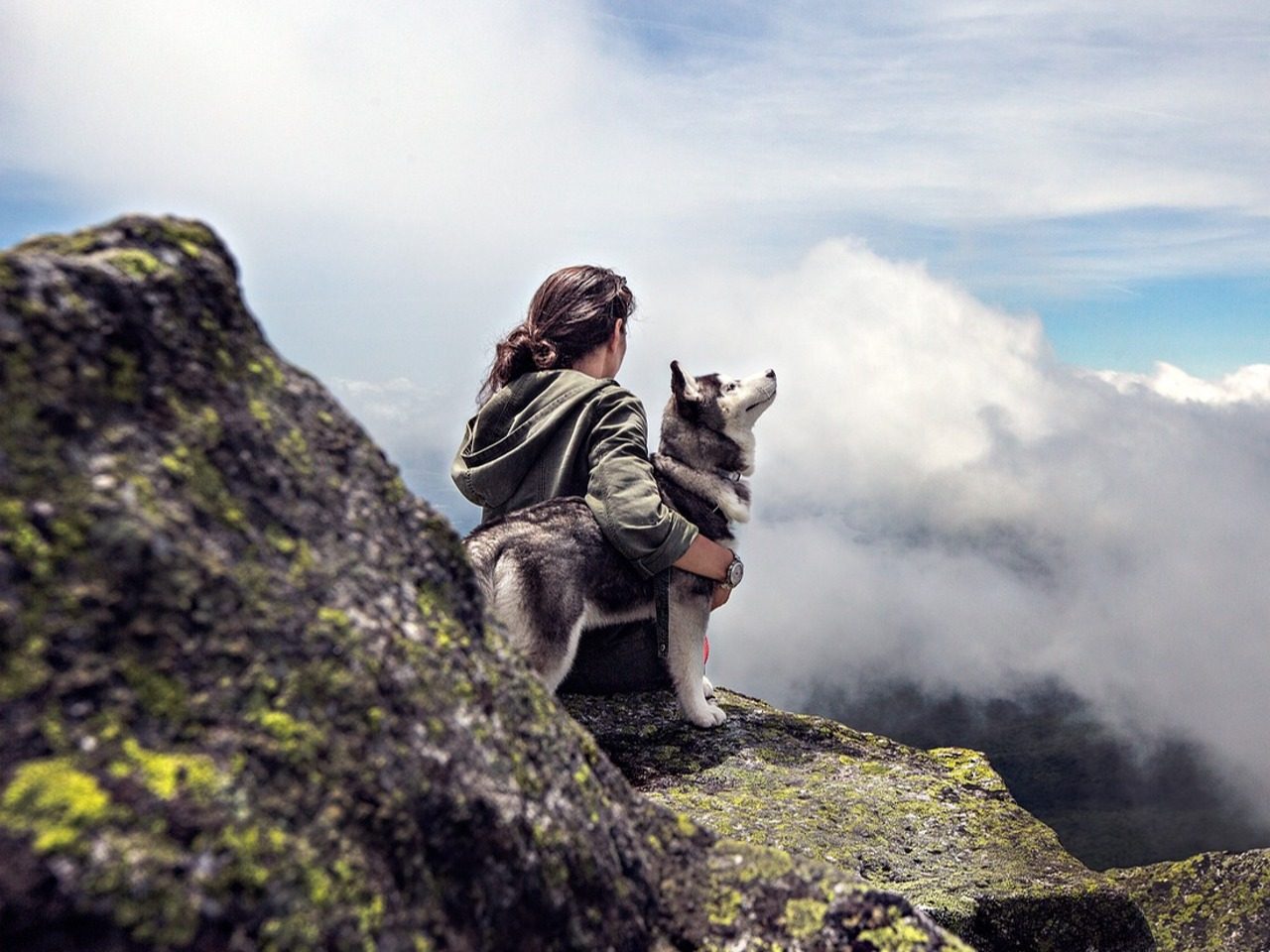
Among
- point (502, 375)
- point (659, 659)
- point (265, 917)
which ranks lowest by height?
point (265, 917)

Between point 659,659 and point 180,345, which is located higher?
point 659,659

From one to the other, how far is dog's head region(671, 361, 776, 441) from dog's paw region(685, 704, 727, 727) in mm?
2945

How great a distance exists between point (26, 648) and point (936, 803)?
7105mm

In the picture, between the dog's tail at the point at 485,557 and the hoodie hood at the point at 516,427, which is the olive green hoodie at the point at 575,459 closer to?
the hoodie hood at the point at 516,427

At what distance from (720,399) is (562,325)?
6.08 feet

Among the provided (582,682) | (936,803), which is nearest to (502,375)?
(582,682)

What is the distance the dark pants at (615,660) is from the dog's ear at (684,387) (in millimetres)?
2409

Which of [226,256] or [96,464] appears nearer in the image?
[96,464]

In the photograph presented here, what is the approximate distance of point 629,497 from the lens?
8.40 meters

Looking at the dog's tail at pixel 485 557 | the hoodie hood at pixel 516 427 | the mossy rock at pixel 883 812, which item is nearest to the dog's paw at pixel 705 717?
the mossy rock at pixel 883 812

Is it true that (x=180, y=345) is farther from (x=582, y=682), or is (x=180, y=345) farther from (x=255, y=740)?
(x=582, y=682)

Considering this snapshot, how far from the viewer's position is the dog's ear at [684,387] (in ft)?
33.3

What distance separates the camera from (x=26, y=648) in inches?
80.7

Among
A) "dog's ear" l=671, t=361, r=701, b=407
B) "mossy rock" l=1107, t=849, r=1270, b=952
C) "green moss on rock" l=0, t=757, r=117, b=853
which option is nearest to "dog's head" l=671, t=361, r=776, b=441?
"dog's ear" l=671, t=361, r=701, b=407
